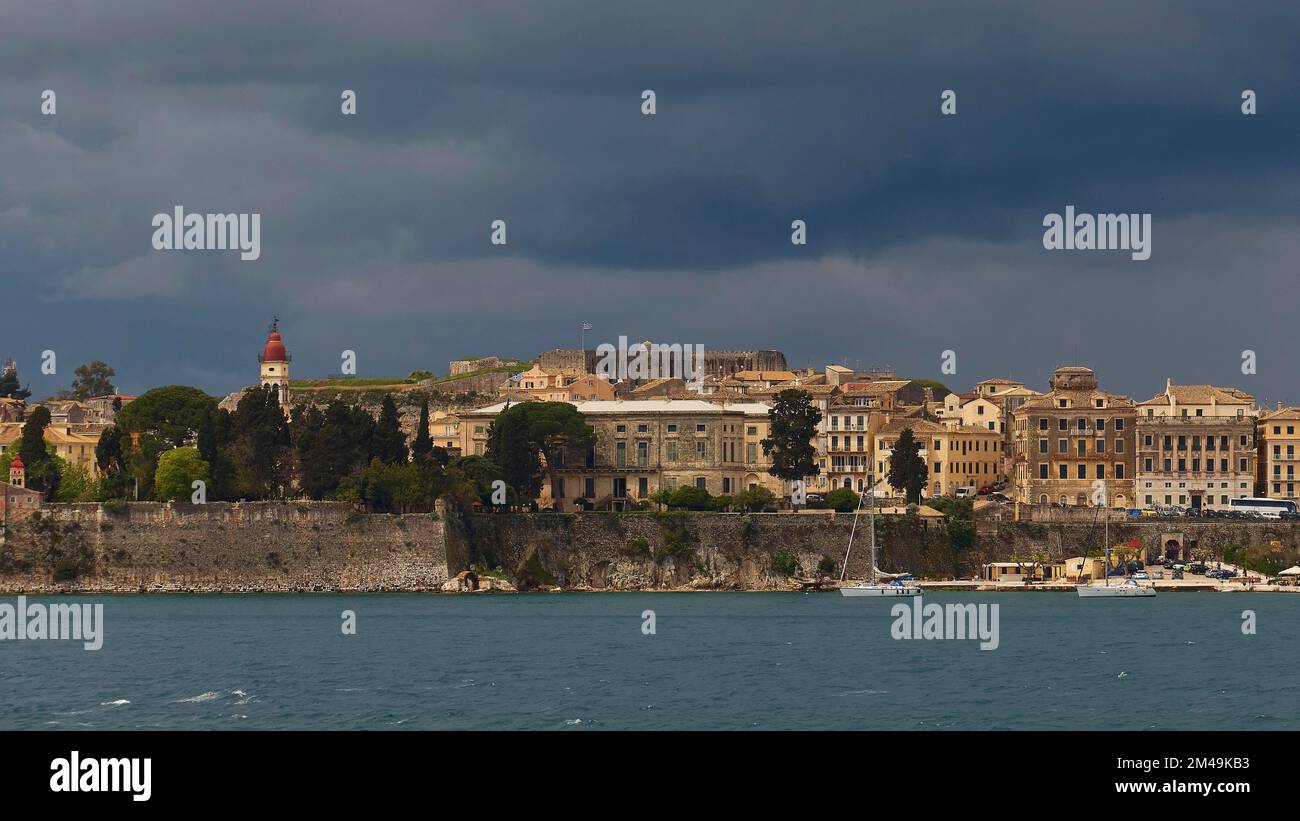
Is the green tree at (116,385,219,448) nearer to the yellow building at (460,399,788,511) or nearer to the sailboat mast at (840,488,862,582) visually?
the yellow building at (460,399,788,511)

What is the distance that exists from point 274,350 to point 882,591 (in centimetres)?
4213

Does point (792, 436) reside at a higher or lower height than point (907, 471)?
higher

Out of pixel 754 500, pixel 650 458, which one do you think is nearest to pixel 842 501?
pixel 754 500

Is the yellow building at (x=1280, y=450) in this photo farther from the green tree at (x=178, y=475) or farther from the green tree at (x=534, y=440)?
the green tree at (x=178, y=475)

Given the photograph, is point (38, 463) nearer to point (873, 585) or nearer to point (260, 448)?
point (260, 448)

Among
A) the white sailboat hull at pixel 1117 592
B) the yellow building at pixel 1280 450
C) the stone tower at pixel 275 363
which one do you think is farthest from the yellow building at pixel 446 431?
the yellow building at pixel 1280 450

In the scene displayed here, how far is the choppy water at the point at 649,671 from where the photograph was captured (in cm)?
4578

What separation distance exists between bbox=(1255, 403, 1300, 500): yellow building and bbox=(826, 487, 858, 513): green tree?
20.1 m

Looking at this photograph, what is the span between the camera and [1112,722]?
148ft

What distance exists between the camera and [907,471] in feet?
334

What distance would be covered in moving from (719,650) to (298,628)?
1593 centimetres

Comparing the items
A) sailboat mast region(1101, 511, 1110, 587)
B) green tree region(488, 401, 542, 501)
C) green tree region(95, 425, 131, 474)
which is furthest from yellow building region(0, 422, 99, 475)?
sailboat mast region(1101, 511, 1110, 587)

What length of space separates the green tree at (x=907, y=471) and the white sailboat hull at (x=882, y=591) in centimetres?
998

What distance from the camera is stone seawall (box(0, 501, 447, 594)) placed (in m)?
93.1
